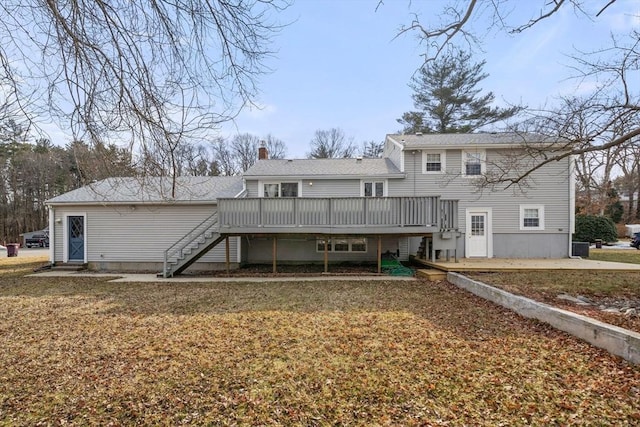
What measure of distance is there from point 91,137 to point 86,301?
610 cm

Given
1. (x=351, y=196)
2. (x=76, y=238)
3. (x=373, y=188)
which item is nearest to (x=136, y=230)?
(x=76, y=238)

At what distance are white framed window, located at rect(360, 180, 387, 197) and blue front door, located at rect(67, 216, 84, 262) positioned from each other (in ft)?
39.1

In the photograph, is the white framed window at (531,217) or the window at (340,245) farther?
the window at (340,245)

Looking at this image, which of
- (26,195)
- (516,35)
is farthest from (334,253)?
(26,195)

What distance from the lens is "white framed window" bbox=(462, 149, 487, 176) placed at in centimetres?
1355

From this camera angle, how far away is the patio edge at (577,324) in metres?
4.00

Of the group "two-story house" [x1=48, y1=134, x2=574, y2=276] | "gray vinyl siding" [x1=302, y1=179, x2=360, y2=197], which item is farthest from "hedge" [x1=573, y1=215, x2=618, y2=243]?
"gray vinyl siding" [x1=302, y1=179, x2=360, y2=197]

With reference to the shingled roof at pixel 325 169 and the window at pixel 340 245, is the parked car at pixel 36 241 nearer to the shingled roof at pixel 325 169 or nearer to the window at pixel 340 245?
the shingled roof at pixel 325 169

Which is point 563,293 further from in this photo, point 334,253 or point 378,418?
point 334,253

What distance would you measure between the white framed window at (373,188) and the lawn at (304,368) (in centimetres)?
717

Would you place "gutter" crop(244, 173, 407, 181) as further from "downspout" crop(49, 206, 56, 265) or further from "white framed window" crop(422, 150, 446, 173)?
"downspout" crop(49, 206, 56, 265)

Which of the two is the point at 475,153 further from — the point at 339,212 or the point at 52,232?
the point at 52,232

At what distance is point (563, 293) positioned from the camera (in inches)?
287

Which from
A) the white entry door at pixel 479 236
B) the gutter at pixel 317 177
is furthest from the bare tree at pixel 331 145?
the white entry door at pixel 479 236
